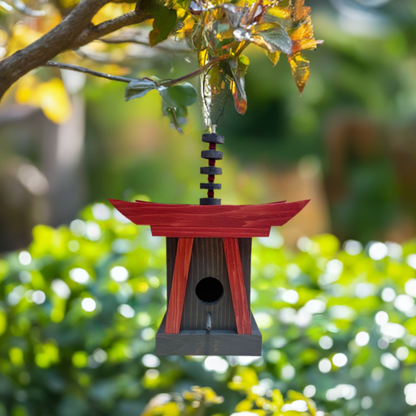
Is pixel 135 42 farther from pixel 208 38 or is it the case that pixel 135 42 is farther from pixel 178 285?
pixel 178 285

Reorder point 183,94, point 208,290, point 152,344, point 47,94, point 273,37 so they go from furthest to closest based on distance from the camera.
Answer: point 47,94 → point 152,344 → point 208,290 → point 183,94 → point 273,37

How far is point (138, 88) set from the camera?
0.56 metres

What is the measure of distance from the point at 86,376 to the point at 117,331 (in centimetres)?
13

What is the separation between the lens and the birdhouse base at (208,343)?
0.64m

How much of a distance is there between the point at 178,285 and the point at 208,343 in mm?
94

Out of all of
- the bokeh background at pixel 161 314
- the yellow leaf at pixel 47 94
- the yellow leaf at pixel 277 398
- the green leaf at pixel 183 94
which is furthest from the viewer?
the yellow leaf at pixel 47 94

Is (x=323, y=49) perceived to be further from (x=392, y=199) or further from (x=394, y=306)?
(x=394, y=306)

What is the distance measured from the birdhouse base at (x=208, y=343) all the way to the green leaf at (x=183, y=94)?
33 centimetres

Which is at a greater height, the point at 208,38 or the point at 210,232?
the point at 208,38

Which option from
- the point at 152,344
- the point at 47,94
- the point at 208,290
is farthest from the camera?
the point at 47,94

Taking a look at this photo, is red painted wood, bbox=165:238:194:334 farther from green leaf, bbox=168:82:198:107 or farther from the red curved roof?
green leaf, bbox=168:82:198:107

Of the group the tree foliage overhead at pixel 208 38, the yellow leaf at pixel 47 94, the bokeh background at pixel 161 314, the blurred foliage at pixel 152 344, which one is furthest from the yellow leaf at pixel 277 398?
the yellow leaf at pixel 47 94

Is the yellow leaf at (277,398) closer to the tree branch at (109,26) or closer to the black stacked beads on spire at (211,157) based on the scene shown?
the black stacked beads on spire at (211,157)

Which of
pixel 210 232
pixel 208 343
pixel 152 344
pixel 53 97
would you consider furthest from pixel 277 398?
pixel 53 97
